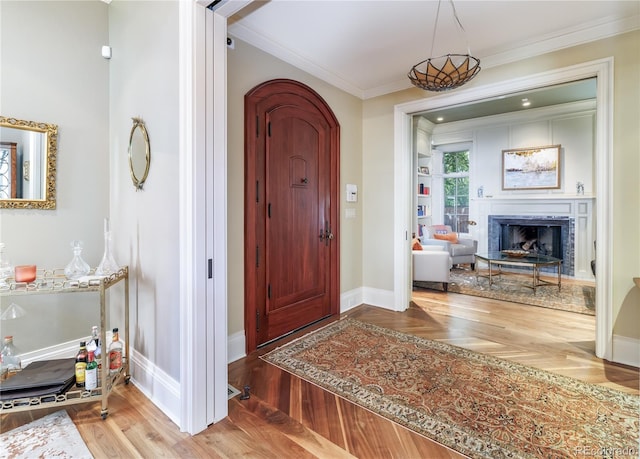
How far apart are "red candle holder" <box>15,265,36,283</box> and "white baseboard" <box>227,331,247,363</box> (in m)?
1.36

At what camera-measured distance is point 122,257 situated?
2.31 m

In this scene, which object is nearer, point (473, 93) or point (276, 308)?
point (276, 308)

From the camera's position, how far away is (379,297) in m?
4.02

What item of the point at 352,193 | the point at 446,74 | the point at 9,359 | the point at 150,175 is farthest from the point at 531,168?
the point at 9,359

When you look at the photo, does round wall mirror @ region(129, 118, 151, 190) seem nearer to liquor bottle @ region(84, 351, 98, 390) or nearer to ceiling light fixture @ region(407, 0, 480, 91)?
liquor bottle @ region(84, 351, 98, 390)

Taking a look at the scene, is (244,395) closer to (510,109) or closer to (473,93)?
(473,93)

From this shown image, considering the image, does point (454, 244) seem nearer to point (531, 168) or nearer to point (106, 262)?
→ point (531, 168)

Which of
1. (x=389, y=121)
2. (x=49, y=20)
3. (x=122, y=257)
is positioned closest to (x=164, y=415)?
(x=122, y=257)

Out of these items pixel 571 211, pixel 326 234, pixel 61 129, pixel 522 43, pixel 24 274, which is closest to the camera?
pixel 24 274

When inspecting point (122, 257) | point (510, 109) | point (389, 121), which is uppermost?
point (510, 109)

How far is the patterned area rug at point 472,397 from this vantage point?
1.65 metres

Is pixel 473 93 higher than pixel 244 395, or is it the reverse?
pixel 473 93

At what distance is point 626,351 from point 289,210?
3129 millimetres

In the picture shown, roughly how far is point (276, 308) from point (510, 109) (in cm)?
596
